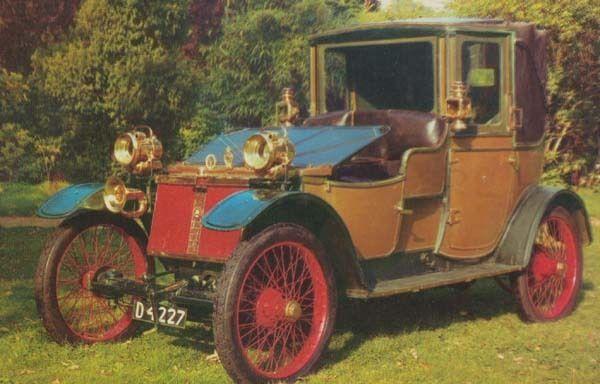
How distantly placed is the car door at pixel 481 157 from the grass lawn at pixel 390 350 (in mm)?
722

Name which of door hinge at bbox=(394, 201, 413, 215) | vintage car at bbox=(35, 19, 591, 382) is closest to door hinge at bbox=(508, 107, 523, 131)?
vintage car at bbox=(35, 19, 591, 382)

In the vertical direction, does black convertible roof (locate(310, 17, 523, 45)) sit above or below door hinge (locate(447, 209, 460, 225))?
above

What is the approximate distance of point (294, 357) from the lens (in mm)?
5508

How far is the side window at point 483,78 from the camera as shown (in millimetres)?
6949

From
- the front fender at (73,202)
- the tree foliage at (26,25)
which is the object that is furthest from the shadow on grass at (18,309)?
the tree foliage at (26,25)

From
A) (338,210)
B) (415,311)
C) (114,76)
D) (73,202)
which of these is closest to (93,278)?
(73,202)

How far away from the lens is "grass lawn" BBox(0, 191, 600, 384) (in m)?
5.62

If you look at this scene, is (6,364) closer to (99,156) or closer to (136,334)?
(136,334)

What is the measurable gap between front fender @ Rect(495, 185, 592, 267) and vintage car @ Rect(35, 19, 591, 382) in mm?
15

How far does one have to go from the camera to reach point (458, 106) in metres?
6.57

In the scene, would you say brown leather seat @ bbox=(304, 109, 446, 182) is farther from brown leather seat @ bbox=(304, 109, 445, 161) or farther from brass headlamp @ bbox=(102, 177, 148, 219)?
brass headlamp @ bbox=(102, 177, 148, 219)

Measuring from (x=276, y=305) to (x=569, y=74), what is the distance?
14.7 metres

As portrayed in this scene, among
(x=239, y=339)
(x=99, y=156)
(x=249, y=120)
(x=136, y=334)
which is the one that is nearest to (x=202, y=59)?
(x=249, y=120)

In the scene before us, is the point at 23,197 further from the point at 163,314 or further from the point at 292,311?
the point at 292,311
